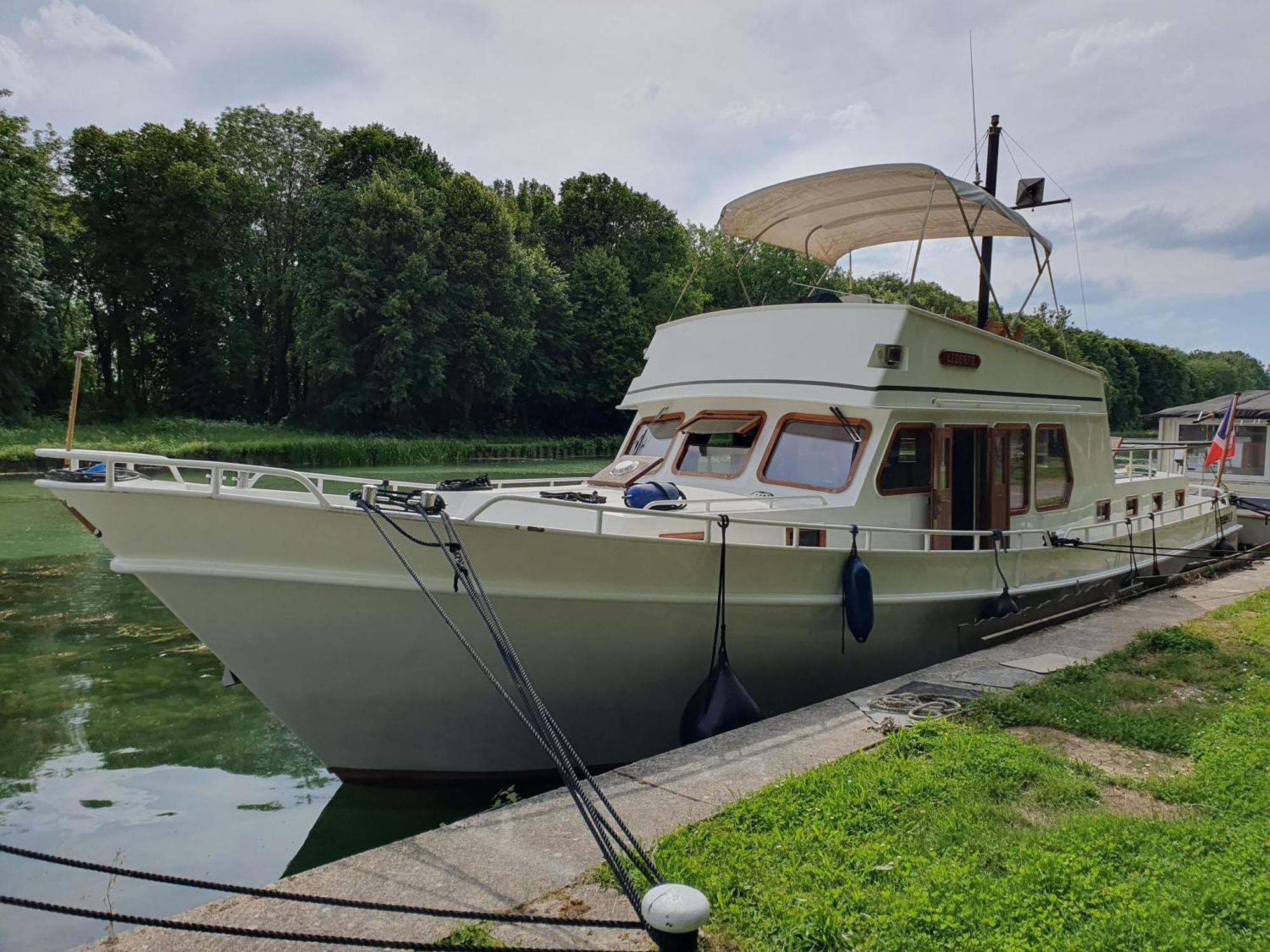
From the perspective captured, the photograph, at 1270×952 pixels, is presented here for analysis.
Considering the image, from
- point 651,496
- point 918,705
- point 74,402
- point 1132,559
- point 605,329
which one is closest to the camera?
point 74,402

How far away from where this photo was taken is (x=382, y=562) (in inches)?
195

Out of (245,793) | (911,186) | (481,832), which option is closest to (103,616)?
(245,793)

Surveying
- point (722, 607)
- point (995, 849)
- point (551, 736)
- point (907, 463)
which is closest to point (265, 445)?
point (907, 463)

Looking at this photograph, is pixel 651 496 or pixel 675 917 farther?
pixel 651 496

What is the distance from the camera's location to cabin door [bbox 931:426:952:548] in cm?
752

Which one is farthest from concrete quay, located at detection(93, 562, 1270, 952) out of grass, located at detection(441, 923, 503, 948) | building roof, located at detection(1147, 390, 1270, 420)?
building roof, located at detection(1147, 390, 1270, 420)

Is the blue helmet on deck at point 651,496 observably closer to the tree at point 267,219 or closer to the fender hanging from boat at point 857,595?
the fender hanging from boat at point 857,595

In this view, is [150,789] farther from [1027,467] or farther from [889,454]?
[1027,467]

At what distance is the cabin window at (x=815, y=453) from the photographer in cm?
719

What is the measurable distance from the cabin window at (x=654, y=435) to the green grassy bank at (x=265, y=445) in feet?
78.1

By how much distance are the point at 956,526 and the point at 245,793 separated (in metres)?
6.52

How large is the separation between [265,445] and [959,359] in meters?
28.2

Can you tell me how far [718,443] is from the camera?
26.5 feet

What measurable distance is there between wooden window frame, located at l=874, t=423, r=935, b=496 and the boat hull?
657mm
